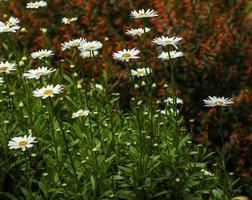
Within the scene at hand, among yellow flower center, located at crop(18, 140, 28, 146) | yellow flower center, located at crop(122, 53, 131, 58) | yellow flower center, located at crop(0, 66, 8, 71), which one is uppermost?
yellow flower center, located at crop(122, 53, 131, 58)

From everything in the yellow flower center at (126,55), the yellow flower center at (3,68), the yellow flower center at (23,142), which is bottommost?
the yellow flower center at (23,142)

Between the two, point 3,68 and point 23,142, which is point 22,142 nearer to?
point 23,142

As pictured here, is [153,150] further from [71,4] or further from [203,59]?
[71,4]

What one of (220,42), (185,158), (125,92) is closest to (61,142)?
(185,158)

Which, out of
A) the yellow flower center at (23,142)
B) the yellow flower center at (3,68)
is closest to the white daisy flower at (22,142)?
the yellow flower center at (23,142)

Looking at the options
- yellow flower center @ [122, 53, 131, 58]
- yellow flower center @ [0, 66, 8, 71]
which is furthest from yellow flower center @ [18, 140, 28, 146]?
yellow flower center @ [122, 53, 131, 58]

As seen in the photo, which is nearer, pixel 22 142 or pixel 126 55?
pixel 22 142

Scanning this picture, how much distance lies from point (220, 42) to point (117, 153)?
6.22 feet

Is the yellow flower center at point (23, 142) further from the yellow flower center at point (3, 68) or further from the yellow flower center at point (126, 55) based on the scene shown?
the yellow flower center at point (126, 55)

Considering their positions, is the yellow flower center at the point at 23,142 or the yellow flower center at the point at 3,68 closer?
the yellow flower center at the point at 23,142

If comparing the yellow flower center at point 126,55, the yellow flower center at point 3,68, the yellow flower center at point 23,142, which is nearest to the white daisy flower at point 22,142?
the yellow flower center at point 23,142

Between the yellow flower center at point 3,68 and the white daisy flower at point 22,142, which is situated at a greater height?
the yellow flower center at point 3,68

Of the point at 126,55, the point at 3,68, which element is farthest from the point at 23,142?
the point at 126,55

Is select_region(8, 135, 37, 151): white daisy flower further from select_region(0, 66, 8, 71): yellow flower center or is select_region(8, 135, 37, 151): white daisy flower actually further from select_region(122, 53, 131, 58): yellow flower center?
select_region(122, 53, 131, 58): yellow flower center
